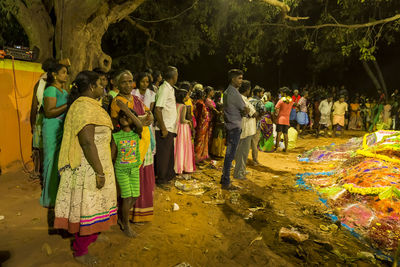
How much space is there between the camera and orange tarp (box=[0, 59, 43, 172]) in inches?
203

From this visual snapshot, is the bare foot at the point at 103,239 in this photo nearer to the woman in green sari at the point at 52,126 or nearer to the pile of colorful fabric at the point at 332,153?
the woman in green sari at the point at 52,126

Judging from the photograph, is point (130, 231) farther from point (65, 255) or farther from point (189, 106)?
point (189, 106)

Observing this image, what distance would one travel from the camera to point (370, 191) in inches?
173

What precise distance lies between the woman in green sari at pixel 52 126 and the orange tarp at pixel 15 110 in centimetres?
204

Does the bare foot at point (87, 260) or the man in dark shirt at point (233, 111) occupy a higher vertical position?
the man in dark shirt at point (233, 111)

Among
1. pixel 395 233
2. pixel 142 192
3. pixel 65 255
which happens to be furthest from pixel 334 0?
pixel 65 255

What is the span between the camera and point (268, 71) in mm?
24812

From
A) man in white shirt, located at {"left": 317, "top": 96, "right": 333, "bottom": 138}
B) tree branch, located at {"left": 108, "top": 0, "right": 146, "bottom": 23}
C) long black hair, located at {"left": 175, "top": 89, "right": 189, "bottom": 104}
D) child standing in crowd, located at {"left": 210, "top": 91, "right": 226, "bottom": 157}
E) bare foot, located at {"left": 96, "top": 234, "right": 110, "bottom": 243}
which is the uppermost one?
tree branch, located at {"left": 108, "top": 0, "right": 146, "bottom": 23}

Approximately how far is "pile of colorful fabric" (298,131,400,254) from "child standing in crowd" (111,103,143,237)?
3101 mm

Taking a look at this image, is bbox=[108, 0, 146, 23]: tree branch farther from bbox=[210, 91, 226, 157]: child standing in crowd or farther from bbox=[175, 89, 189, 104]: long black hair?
bbox=[210, 91, 226, 157]: child standing in crowd

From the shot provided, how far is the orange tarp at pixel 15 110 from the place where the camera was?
17.0ft

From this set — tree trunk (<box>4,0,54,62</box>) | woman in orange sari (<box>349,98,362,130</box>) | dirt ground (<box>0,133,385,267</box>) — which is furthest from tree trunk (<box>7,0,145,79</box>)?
woman in orange sari (<box>349,98,362,130</box>)

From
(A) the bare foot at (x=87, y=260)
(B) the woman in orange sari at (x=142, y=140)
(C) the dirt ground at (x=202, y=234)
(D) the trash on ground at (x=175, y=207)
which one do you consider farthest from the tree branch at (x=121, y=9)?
(A) the bare foot at (x=87, y=260)

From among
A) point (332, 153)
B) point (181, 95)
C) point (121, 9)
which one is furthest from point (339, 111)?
point (121, 9)
